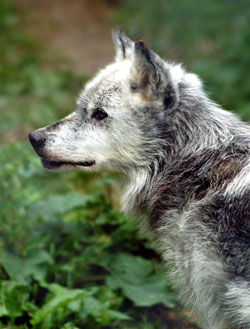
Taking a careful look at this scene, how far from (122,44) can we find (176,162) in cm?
125

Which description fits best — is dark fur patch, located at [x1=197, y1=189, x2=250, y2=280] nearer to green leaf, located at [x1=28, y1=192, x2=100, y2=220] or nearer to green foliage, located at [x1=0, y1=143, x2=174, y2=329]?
green foliage, located at [x1=0, y1=143, x2=174, y2=329]

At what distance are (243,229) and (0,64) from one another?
6839mm

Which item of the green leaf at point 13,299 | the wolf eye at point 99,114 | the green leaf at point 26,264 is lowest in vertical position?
the green leaf at point 13,299

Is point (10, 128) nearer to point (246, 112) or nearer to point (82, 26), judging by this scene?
point (246, 112)

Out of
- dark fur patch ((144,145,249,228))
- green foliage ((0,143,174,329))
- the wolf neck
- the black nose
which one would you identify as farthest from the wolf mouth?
green foliage ((0,143,174,329))

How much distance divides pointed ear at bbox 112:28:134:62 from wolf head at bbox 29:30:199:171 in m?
0.42

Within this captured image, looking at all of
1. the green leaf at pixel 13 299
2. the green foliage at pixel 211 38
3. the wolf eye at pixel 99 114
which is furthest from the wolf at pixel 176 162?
the green foliage at pixel 211 38

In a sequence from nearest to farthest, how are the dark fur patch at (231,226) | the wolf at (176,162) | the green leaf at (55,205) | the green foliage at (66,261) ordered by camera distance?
1. the dark fur patch at (231,226)
2. the wolf at (176,162)
3. the green foliage at (66,261)
4. the green leaf at (55,205)

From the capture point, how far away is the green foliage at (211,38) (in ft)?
24.0

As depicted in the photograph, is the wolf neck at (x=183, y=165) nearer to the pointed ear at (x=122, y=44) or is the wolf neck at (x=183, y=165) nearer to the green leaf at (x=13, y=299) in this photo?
the pointed ear at (x=122, y=44)

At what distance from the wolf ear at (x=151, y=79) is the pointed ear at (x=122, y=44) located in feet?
2.22

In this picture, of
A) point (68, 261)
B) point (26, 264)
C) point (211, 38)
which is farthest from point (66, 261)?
point (211, 38)

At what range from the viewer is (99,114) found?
→ 3961 millimetres

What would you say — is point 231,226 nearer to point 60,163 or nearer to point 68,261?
point 60,163
